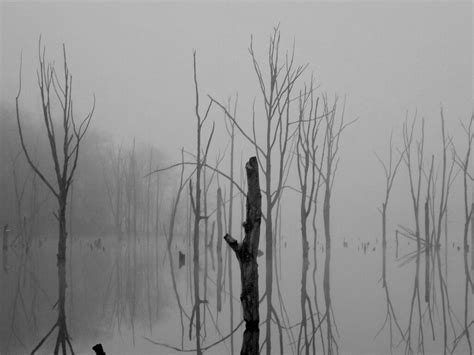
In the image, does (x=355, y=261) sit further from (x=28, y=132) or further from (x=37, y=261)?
(x=28, y=132)

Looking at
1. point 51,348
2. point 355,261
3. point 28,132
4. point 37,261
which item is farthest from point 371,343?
point 28,132

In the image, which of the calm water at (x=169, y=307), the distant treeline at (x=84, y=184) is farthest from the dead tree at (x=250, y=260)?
the distant treeline at (x=84, y=184)

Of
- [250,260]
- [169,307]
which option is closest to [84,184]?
[169,307]

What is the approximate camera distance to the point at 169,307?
4176mm

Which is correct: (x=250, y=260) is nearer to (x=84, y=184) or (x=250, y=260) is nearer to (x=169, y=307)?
(x=169, y=307)

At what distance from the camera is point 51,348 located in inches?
115

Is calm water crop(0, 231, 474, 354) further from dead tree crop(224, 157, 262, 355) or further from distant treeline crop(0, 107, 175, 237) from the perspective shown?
distant treeline crop(0, 107, 175, 237)

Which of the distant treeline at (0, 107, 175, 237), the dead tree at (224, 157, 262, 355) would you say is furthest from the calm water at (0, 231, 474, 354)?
the distant treeline at (0, 107, 175, 237)

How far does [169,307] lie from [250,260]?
7.81ft

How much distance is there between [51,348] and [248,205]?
166 cm

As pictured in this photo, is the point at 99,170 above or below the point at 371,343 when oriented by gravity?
above

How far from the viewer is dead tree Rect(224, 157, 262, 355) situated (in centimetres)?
199

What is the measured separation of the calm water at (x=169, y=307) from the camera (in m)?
3.06

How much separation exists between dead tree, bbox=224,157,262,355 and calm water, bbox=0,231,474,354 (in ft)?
2.69
